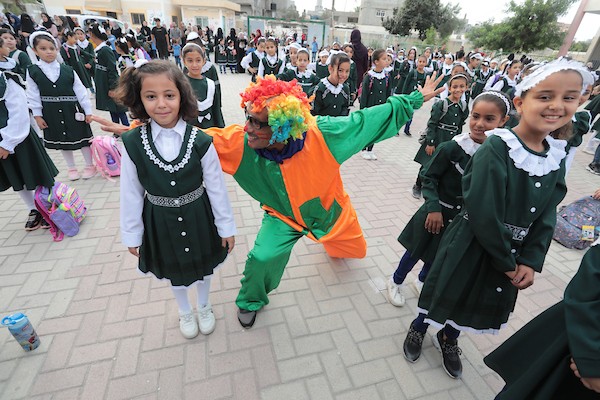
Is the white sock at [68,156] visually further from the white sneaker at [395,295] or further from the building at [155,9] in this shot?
the building at [155,9]

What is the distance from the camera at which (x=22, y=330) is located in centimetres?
222

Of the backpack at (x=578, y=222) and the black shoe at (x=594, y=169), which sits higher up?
the backpack at (x=578, y=222)

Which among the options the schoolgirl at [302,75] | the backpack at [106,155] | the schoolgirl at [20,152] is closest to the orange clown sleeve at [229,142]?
the schoolgirl at [20,152]

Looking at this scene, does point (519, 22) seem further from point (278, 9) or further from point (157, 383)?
point (278, 9)

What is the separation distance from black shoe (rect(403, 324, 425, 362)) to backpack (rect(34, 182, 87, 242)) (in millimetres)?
3825

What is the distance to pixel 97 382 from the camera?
2.18 meters

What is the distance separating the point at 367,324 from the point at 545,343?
1452 millimetres

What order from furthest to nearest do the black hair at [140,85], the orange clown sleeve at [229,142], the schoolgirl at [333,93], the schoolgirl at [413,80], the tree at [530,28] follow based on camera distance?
1. the tree at [530,28]
2. the schoolgirl at [413,80]
3. the schoolgirl at [333,93]
4. the orange clown sleeve at [229,142]
5. the black hair at [140,85]

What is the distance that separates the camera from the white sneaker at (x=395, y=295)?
2.97m

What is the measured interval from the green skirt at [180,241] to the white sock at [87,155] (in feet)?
12.3

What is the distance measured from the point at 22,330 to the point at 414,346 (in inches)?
115

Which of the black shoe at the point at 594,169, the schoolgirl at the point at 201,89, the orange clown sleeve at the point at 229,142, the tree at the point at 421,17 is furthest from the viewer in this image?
the tree at the point at 421,17

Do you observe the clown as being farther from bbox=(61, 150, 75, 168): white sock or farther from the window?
the window

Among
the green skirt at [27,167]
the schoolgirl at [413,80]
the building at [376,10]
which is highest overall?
the building at [376,10]
